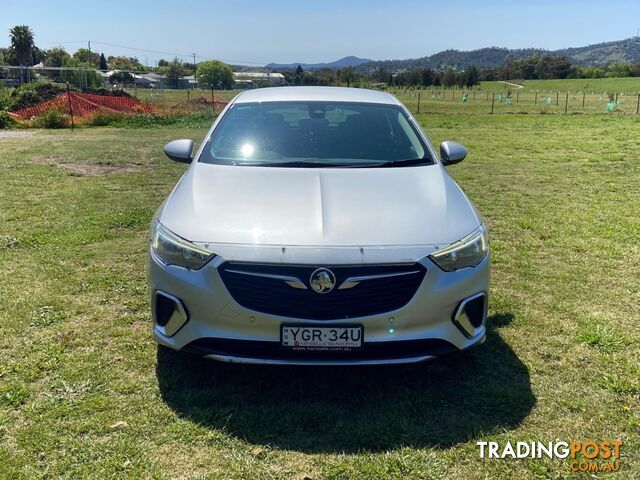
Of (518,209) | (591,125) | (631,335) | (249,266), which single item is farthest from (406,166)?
(591,125)

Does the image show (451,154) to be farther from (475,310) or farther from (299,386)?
(299,386)

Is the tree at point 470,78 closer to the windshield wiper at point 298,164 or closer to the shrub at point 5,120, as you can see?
the shrub at point 5,120

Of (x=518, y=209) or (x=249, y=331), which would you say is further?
(x=518, y=209)

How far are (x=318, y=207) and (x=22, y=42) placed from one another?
107845mm

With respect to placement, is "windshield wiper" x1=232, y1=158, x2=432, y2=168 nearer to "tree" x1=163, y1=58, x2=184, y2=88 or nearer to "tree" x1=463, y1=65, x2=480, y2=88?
"tree" x1=463, y1=65, x2=480, y2=88

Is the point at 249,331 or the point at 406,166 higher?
the point at 406,166

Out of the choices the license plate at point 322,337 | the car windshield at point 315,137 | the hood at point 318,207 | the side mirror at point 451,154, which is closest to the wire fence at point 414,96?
the car windshield at point 315,137

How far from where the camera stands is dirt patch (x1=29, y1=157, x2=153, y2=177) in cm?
955

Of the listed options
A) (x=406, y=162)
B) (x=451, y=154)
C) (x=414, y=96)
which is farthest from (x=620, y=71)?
(x=406, y=162)

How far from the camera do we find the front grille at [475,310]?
2887 mm

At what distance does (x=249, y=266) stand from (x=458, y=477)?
4.32 feet

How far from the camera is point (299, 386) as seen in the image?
306 cm

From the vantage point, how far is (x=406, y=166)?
377 cm

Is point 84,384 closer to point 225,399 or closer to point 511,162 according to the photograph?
point 225,399
